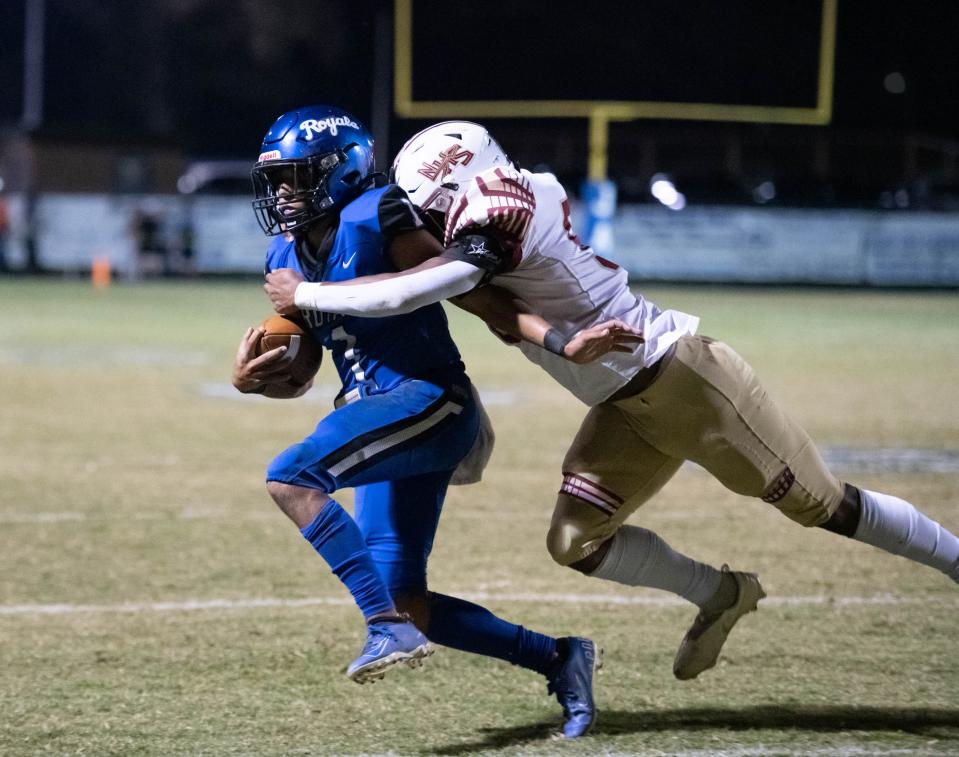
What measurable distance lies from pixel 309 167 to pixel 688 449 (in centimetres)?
128

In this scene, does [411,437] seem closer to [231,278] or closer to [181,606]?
[181,606]

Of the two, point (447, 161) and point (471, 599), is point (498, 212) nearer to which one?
point (447, 161)

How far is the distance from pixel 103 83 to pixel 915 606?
41.3m

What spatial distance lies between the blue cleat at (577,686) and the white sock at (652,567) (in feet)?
0.75

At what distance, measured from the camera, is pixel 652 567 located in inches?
157

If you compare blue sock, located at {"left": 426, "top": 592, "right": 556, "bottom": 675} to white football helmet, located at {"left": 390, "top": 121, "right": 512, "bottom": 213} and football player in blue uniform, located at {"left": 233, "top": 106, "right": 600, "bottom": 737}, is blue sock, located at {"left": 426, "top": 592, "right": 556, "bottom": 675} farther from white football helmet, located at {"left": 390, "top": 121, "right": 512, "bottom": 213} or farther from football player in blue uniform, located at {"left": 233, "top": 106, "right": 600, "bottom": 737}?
white football helmet, located at {"left": 390, "top": 121, "right": 512, "bottom": 213}

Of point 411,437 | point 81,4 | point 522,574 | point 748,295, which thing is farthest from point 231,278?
point 411,437

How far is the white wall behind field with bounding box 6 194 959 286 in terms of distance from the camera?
25.5 m

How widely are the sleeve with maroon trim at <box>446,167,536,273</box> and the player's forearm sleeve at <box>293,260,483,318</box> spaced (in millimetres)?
102

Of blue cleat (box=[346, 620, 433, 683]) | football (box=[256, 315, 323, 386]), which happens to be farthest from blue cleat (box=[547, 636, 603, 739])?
football (box=[256, 315, 323, 386])

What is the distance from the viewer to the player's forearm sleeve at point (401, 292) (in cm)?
341

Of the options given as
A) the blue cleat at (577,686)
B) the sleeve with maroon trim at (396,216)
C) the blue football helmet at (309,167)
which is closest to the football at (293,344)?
the blue football helmet at (309,167)

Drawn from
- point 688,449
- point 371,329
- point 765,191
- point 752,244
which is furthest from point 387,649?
point 765,191

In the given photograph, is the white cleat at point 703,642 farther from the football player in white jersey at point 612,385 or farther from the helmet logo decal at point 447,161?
the helmet logo decal at point 447,161
